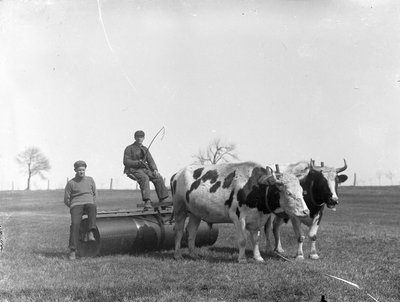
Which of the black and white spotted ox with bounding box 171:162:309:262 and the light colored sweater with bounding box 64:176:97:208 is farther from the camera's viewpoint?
the light colored sweater with bounding box 64:176:97:208

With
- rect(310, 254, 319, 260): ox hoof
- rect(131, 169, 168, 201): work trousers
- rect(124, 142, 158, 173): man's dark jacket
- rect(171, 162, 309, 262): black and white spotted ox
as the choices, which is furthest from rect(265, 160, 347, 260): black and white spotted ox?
rect(124, 142, 158, 173): man's dark jacket

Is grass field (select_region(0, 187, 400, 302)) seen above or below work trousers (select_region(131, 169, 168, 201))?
below

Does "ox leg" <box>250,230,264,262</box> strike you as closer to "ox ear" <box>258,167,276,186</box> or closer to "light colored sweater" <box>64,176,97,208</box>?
"ox ear" <box>258,167,276,186</box>


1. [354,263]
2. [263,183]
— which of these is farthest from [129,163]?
[354,263]

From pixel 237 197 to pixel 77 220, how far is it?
3849 mm

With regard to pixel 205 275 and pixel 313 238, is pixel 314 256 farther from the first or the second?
pixel 205 275

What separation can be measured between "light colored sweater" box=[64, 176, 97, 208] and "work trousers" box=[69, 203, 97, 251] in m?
0.12

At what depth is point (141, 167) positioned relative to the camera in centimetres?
1357

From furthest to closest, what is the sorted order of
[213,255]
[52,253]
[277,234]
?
1. [277,234]
2. [52,253]
3. [213,255]

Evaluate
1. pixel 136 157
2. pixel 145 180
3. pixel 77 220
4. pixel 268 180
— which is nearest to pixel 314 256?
pixel 268 180

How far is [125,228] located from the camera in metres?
12.4

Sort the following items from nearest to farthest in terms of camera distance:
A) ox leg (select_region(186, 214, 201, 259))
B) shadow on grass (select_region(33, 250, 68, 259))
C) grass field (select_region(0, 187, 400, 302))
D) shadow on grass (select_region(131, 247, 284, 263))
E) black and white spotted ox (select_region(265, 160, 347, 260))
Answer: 1. grass field (select_region(0, 187, 400, 302))
2. black and white spotted ox (select_region(265, 160, 347, 260))
3. shadow on grass (select_region(131, 247, 284, 263))
4. shadow on grass (select_region(33, 250, 68, 259))
5. ox leg (select_region(186, 214, 201, 259))

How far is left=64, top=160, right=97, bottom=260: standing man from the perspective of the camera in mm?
11688

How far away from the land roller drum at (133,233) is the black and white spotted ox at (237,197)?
0.77 metres
